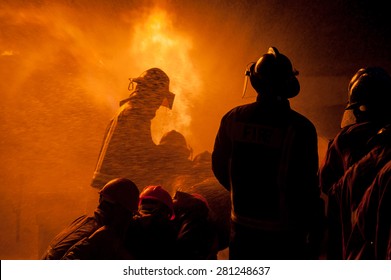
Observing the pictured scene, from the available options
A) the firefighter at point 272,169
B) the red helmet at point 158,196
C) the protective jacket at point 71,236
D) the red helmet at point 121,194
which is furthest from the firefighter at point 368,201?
the protective jacket at point 71,236

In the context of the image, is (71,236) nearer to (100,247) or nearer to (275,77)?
(100,247)

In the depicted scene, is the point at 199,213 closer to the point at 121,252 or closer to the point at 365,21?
the point at 121,252

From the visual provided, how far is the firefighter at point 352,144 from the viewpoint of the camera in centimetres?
211

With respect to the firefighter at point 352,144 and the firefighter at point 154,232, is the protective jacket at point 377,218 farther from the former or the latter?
the firefighter at point 154,232

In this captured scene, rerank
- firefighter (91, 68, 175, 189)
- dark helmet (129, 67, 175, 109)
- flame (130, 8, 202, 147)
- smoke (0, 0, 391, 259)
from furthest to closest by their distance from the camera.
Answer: flame (130, 8, 202, 147) → smoke (0, 0, 391, 259) → dark helmet (129, 67, 175, 109) → firefighter (91, 68, 175, 189)

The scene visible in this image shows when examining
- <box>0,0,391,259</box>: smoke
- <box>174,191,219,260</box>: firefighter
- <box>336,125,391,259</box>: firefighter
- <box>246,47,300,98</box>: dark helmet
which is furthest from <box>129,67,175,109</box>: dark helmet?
<box>336,125,391,259</box>: firefighter

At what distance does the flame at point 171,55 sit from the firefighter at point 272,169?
633cm

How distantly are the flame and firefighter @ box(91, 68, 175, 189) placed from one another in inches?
125

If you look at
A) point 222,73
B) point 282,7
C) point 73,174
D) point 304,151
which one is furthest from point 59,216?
point 304,151

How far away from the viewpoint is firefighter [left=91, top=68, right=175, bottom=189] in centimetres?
516

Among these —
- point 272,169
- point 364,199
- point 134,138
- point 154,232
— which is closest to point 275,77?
point 272,169

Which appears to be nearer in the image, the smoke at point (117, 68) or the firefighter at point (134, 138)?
the firefighter at point (134, 138)

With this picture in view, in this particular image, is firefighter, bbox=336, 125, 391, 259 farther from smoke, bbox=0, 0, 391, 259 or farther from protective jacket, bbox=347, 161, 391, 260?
smoke, bbox=0, 0, 391, 259
